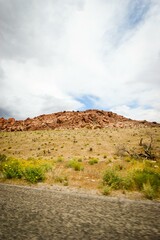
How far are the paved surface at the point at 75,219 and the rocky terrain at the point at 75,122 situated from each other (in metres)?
55.4

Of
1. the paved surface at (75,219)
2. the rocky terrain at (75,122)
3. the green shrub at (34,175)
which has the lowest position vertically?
the paved surface at (75,219)

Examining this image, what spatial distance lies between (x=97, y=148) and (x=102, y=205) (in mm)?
24443

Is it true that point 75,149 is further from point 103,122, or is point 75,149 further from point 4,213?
point 103,122

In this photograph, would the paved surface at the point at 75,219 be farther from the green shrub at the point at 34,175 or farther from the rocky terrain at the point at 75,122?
the rocky terrain at the point at 75,122

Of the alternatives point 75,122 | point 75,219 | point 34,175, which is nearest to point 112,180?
point 34,175

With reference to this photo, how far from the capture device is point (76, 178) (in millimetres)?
11844

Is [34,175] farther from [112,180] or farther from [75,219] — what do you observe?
[75,219]

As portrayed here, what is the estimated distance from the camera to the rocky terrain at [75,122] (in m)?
66.8

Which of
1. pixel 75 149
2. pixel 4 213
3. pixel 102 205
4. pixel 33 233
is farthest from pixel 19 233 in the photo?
pixel 75 149

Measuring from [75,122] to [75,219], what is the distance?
6353cm

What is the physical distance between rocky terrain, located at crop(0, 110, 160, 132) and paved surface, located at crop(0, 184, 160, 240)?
182 feet

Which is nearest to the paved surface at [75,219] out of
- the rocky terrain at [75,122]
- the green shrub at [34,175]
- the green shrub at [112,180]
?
the green shrub at [112,180]

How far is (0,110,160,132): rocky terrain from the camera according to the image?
219 feet

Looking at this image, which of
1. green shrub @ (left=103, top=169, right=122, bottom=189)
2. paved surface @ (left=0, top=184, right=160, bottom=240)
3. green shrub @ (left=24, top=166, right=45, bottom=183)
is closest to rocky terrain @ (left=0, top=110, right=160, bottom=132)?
green shrub @ (left=24, top=166, right=45, bottom=183)
